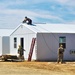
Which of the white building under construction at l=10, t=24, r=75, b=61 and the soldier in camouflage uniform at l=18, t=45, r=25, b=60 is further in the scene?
the soldier in camouflage uniform at l=18, t=45, r=25, b=60

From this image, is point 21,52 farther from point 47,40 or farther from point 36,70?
point 36,70

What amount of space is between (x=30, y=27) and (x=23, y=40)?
80.0 inches

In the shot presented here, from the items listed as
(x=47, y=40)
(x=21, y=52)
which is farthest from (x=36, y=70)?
(x=21, y=52)

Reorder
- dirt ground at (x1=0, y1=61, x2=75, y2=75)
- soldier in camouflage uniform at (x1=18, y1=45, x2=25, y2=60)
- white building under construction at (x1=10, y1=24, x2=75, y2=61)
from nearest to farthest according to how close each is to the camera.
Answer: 1. dirt ground at (x1=0, y1=61, x2=75, y2=75)
2. white building under construction at (x1=10, y1=24, x2=75, y2=61)
3. soldier in camouflage uniform at (x1=18, y1=45, x2=25, y2=60)

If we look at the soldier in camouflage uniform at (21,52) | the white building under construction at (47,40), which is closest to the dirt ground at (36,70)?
the white building under construction at (47,40)

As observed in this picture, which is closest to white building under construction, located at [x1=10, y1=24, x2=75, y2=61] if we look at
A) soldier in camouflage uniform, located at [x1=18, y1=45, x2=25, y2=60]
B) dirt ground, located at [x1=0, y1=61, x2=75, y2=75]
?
soldier in camouflage uniform, located at [x1=18, y1=45, x2=25, y2=60]

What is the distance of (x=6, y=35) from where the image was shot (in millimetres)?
40125

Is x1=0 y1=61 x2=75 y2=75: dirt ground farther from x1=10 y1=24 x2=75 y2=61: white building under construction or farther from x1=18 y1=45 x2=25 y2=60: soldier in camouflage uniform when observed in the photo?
x1=18 y1=45 x2=25 y2=60: soldier in camouflage uniform

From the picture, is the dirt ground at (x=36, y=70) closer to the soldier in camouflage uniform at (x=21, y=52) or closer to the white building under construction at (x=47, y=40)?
the white building under construction at (x=47, y=40)

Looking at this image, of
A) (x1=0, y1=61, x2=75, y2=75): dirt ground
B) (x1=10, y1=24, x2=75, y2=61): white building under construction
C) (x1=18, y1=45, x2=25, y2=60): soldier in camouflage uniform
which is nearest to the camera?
(x1=0, y1=61, x2=75, y2=75): dirt ground

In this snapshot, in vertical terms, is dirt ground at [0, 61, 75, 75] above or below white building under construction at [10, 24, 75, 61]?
below

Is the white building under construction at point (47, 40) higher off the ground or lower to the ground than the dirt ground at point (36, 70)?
higher

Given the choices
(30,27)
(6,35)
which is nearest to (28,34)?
(30,27)

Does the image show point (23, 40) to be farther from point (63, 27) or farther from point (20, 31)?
point (63, 27)
